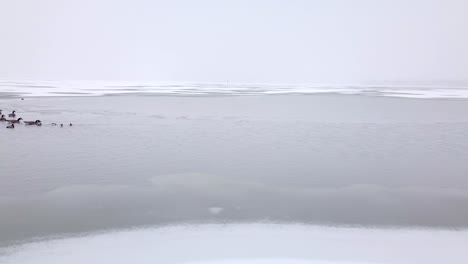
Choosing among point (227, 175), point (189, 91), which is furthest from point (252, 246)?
point (189, 91)

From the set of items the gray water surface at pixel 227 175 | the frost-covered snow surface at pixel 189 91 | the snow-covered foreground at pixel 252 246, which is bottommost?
the snow-covered foreground at pixel 252 246

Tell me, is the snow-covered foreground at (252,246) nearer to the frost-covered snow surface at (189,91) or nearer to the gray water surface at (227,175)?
the gray water surface at (227,175)

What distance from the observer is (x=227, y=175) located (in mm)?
6812

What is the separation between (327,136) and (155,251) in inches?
294

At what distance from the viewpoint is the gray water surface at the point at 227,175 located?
4.96 m

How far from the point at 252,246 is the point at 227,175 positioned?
2752mm

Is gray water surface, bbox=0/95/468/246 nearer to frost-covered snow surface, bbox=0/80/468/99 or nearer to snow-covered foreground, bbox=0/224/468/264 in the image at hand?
snow-covered foreground, bbox=0/224/468/264

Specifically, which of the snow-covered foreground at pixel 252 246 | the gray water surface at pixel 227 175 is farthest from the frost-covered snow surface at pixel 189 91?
the snow-covered foreground at pixel 252 246

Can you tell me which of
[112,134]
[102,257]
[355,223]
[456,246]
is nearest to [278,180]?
[355,223]

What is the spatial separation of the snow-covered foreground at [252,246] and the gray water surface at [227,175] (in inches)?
11.1

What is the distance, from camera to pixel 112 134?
34.9 feet

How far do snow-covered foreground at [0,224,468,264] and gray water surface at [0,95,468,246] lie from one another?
0.28m

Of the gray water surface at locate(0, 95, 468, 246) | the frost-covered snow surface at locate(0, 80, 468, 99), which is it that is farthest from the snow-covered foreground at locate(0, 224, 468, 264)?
the frost-covered snow surface at locate(0, 80, 468, 99)

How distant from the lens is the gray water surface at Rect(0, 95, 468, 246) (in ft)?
16.3
